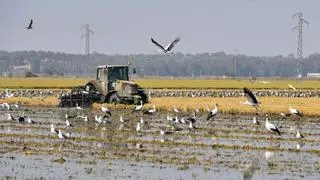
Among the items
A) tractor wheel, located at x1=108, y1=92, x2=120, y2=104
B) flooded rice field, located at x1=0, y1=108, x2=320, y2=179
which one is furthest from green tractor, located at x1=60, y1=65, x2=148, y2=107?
flooded rice field, located at x1=0, y1=108, x2=320, y2=179

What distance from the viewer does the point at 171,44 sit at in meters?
33.3

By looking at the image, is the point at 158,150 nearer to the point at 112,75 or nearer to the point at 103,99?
the point at 112,75

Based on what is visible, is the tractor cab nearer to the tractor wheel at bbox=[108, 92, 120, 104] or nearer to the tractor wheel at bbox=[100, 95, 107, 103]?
the tractor wheel at bbox=[108, 92, 120, 104]

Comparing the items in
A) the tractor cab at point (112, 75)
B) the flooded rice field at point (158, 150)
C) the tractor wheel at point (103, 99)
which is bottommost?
the flooded rice field at point (158, 150)

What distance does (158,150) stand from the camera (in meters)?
26.1

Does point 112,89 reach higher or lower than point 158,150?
higher

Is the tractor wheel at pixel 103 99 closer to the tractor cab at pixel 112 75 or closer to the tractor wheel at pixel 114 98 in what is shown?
the tractor wheel at pixel 114 98

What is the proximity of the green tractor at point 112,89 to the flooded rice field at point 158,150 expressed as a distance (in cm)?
1042

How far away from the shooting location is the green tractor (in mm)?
48906

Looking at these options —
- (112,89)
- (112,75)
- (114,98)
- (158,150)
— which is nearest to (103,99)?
(114,98)

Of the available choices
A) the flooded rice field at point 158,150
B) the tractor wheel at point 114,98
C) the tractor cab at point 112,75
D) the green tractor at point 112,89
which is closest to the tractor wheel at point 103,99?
the green tractor at point 112,89

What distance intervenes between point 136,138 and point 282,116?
14.5 meters

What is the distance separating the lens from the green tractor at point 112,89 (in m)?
48.9

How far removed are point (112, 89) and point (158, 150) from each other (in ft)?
78.0
